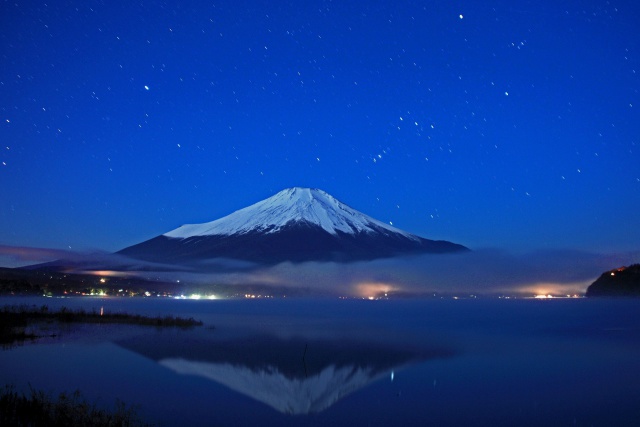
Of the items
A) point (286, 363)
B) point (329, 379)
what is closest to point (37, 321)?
point (286, 363)

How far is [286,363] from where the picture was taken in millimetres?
31594

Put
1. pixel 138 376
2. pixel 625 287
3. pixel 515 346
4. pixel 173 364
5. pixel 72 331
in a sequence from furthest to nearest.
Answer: pixel 625 287 → pixel 515 346 → pixel 72 331 → pixel 173 364 → pixel 138 376

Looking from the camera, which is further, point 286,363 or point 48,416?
point 286,363

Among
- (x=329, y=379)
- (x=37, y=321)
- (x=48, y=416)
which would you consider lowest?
(x=329, y=379)

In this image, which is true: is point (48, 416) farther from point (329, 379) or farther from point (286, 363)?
point (286, 363)

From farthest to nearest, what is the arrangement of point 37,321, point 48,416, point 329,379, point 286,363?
point 37,321 → point 286,363 → point 329,379 → point 48,416

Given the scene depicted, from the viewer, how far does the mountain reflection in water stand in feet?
75.8

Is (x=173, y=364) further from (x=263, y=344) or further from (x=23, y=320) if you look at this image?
(x=23, y=320)

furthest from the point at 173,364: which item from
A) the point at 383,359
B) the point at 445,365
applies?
the point at 445,365

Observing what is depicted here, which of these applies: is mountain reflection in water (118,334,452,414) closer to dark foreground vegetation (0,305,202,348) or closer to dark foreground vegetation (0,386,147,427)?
dark foreground vegetation (0,305,202,348)

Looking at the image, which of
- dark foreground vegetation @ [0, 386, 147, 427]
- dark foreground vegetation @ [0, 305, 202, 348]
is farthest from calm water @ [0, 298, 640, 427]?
dark foreground vegetation @ [0, 386, 147, 427]

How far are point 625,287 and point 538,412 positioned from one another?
197 meters

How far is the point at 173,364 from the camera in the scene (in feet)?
93.5

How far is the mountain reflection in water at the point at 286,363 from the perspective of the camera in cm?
2311
